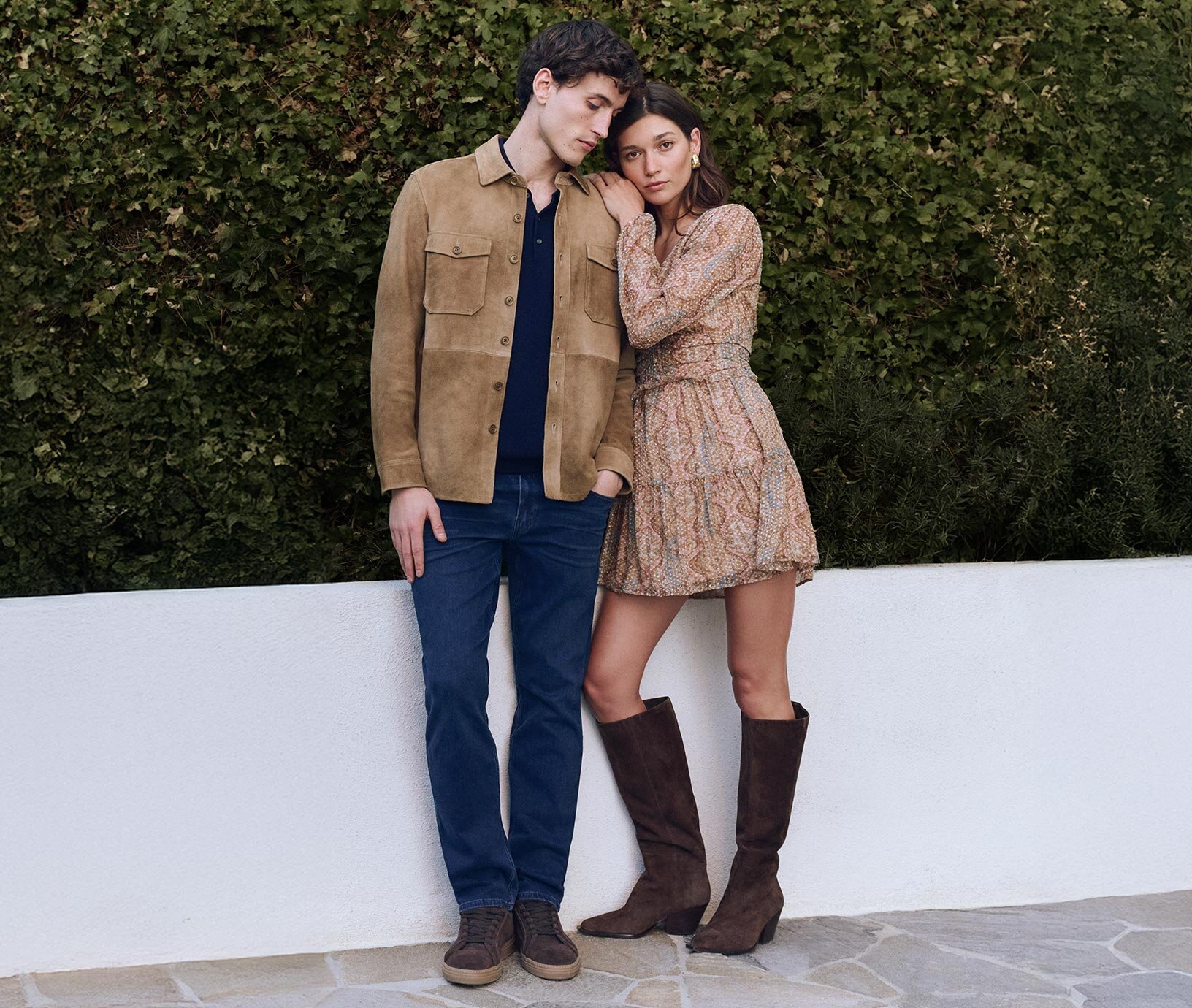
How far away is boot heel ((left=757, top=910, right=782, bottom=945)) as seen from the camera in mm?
3236

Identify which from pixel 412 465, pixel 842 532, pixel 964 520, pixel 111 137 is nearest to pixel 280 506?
pixel 412 465

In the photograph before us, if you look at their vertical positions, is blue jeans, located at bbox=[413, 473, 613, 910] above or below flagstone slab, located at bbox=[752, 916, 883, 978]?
above

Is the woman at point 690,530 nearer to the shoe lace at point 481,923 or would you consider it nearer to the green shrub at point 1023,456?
the shoe lace at point 481,923

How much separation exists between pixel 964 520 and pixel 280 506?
6.72ft

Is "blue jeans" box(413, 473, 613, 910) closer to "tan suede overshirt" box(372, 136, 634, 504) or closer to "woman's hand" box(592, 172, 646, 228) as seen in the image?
"tan suede overshirt" box(372, 136, 634, 504)

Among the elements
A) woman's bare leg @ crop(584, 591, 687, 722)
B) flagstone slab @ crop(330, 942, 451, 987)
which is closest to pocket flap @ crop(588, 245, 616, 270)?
woman's bare leg @ crop(584, 591, 687, 722)

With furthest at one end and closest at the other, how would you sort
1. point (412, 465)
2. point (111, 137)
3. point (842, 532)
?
point (842, 532) → point (111, 137) → point (412, 465)

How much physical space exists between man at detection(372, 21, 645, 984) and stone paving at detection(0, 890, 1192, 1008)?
13cm

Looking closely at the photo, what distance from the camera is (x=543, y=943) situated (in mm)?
3025

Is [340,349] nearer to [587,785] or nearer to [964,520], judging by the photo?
[587,785]

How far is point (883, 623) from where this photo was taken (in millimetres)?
3492

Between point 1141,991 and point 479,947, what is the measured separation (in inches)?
61.1

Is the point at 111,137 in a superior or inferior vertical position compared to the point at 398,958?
superior

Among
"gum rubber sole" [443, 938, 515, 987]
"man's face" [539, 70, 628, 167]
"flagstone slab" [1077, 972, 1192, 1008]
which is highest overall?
"man's face" [539, 70, 628, 167]
